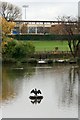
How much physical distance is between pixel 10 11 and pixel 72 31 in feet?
62.6

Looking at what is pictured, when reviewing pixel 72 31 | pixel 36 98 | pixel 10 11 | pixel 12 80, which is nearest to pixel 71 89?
pixel 36 98

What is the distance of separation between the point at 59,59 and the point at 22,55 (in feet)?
10.1

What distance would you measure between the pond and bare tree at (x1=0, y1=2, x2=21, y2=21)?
23744 mm

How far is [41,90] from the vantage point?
1852cm

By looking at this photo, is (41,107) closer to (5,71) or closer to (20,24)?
(5,71)

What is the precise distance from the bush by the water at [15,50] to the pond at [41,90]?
2.86 m

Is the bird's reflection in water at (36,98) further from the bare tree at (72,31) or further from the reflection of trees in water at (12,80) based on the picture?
the bare tree at (72,31)

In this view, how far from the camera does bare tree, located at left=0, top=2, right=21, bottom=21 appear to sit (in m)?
51.9

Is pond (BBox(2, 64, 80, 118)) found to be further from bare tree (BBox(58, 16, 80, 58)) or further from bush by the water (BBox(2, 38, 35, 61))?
bare tree (BBox(58, 16, 80, 58))

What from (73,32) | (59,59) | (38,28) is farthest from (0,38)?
(38,28)

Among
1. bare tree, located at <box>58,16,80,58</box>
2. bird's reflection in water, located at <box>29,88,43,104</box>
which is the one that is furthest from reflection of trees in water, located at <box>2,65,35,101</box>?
bare tree, located at <box>58,16,80,58</box>

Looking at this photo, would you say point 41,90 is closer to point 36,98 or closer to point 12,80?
point 36,98

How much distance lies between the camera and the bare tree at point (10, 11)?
51.9 m

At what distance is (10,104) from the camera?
50.2 ft
